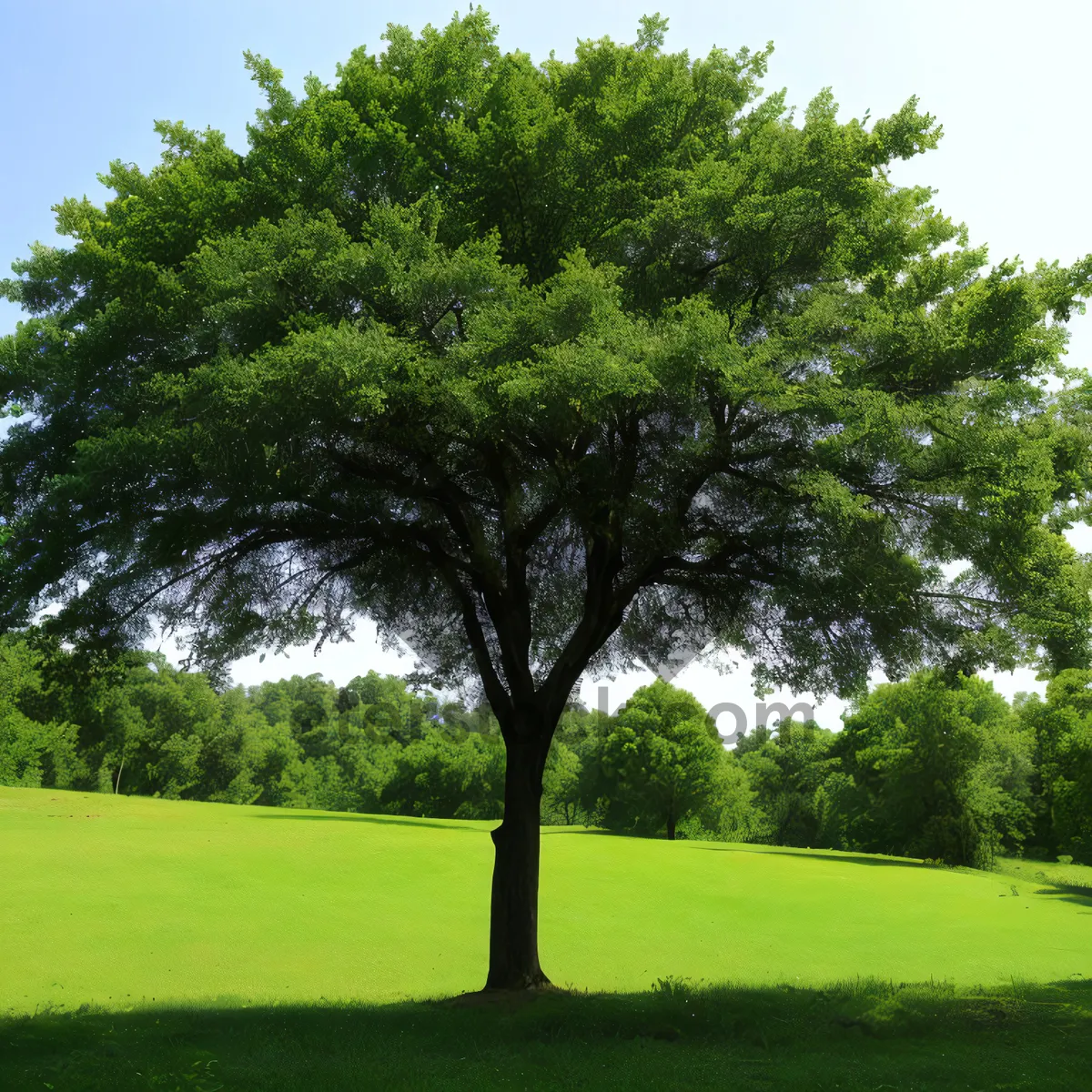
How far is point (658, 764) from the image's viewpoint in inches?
2370

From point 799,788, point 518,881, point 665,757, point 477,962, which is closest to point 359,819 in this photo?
point 665,757

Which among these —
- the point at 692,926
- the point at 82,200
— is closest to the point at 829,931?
the point at 692,926

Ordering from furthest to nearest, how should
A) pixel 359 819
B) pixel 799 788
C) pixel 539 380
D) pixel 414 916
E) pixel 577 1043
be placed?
pixel 799 788
pixel 359 819
pixel 414 916
pixel 577 1043
pixel 539 380

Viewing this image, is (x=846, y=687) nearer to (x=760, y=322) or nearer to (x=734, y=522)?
(x=734, y=522)

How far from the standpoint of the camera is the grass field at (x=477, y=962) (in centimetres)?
886

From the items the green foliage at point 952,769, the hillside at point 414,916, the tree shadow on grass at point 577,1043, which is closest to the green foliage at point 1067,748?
the green foliage at point 952,769

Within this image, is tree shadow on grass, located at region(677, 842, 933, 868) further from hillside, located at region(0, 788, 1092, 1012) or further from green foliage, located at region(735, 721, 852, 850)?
green foliage, located at region(735, 721, 852, 850)

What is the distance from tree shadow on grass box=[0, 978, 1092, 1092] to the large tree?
2372mm

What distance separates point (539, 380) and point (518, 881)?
755 centimetres

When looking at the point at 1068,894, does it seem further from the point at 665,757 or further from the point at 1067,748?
the point at 665,757

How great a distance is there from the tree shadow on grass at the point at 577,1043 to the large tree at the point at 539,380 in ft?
7.78

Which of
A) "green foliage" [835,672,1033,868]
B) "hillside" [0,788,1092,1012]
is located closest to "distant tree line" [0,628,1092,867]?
"green foliage" [835,672,1033,868]

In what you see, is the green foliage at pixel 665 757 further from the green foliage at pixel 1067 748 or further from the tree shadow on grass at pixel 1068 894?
the tree shadow on grass at pixel 1068 894

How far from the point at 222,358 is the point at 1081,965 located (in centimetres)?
2305
